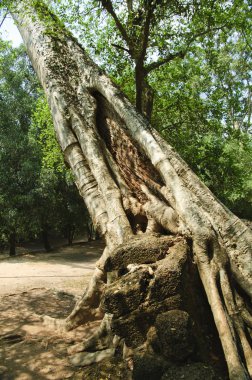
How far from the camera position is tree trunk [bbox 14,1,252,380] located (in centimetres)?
323

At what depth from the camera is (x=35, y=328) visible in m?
5.05

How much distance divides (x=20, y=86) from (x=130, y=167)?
47.3 feet

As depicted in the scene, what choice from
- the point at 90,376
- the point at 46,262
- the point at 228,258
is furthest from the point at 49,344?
the point at 46,262

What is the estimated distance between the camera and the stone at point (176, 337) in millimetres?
2664

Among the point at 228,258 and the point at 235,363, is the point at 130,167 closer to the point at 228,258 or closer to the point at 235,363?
the point at 228,258

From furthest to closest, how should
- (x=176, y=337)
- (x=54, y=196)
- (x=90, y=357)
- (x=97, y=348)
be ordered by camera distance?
(x=54, y=196), (x=97, y=348), (x=90, y=357), (x=176, y=337)

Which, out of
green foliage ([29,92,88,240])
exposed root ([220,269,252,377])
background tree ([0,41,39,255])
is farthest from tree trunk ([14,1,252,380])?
background tree ([0,41,39,255])

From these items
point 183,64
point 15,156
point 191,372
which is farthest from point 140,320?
point 15,156

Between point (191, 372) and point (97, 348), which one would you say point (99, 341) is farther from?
point (191, 372)

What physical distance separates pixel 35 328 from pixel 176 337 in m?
3.04

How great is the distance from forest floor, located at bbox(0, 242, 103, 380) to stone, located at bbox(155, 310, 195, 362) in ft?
3.81

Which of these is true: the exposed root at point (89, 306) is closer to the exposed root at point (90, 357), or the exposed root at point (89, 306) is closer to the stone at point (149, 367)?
the exposed root at point (90, 357)

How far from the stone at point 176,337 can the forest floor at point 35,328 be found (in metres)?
1.16

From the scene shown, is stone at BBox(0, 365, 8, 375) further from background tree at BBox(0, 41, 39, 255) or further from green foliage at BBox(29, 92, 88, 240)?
background tree at BBox(0, 41, 39, 255)
